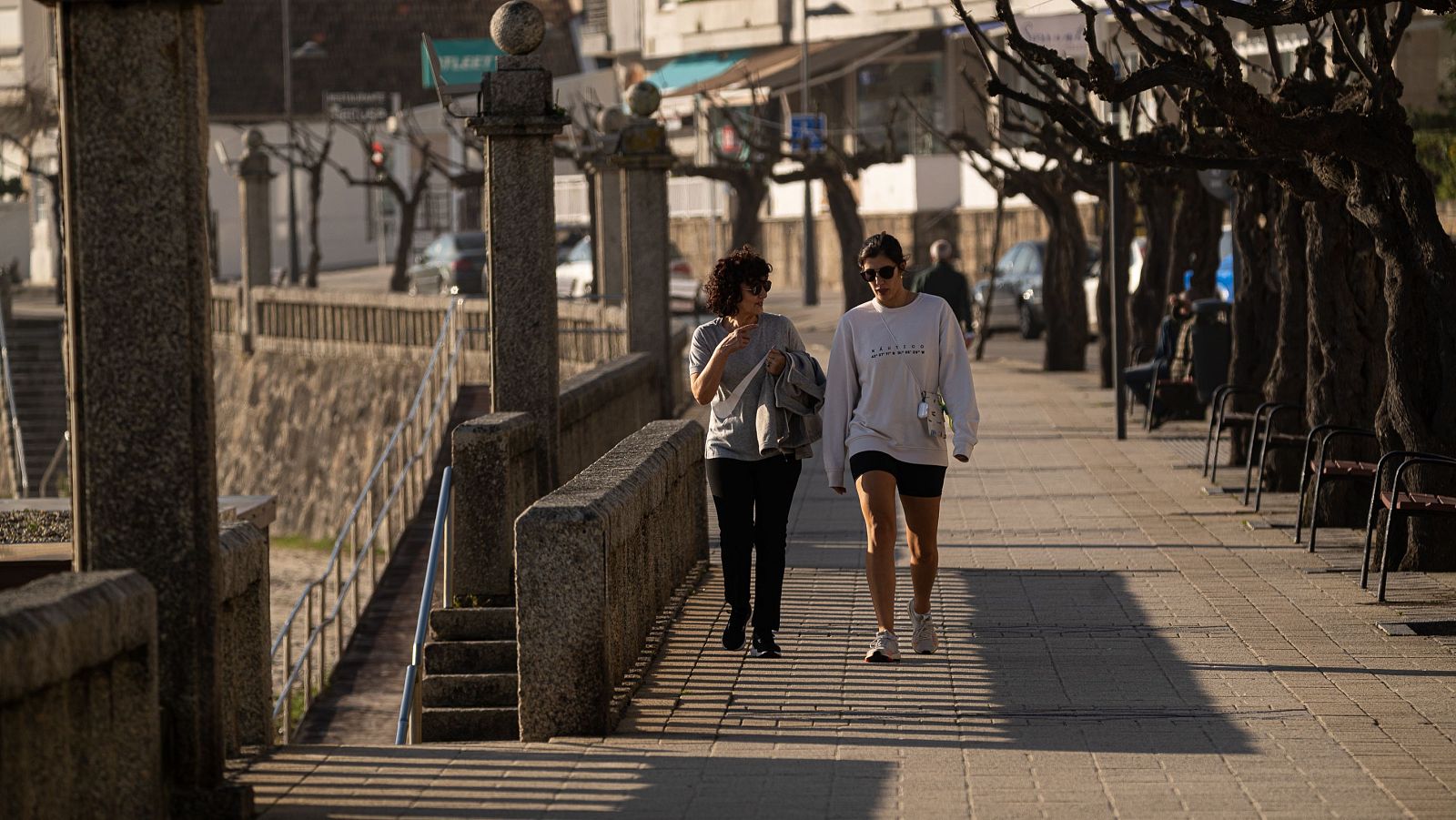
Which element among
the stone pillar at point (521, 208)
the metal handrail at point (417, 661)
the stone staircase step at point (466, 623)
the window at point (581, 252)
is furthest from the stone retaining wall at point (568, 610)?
the window at point (581, 252)

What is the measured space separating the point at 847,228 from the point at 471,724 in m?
26.9

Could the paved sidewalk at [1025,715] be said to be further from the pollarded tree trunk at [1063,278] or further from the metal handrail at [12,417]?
the metal handrail at [12,417]

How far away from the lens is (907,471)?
9.27 metres

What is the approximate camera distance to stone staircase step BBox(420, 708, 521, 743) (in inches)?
394

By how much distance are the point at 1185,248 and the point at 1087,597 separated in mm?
12624

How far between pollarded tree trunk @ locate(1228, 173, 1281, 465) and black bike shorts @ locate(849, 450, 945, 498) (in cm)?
760

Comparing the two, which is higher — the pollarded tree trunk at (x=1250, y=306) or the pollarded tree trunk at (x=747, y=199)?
the pollarded tree trunk at (x=747, y=199)

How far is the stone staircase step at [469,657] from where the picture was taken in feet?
34.6

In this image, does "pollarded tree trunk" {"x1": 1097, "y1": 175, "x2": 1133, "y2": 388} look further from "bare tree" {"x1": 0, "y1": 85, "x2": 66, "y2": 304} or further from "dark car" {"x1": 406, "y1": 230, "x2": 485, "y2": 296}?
"bare tree" {"x1": 0, "y1": 85, "x2": 66, "y2": 304}

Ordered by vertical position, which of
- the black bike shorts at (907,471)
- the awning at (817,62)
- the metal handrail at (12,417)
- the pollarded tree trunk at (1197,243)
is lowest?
the metal handrail at (12,417)

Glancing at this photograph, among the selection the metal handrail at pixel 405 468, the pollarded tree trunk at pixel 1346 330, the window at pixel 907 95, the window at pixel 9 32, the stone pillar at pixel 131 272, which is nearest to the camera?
the stone pillar at pixel 131 272

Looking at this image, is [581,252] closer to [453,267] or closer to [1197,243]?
[453,267]

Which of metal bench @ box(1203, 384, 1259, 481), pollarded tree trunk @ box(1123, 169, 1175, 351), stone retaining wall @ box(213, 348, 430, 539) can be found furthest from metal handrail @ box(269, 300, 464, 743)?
metal bench @ box(1203, 384, 1259, 481)

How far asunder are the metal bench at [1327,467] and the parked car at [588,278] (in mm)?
26926
